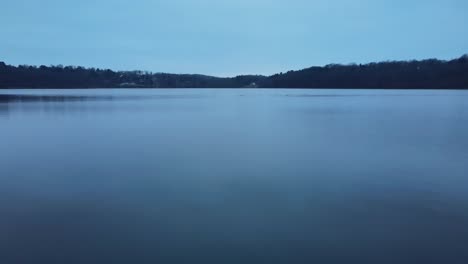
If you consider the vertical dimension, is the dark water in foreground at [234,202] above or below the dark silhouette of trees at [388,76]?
below

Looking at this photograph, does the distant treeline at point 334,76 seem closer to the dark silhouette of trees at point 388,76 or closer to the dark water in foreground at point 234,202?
the dark silhouette of trees at point 388,76

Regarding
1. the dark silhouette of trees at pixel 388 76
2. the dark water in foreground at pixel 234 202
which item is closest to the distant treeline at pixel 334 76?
the dark silhouette of trees at pixel 388 76

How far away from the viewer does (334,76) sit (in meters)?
78.7

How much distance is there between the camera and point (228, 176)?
616 centimetres

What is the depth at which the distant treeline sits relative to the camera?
65.3 metres

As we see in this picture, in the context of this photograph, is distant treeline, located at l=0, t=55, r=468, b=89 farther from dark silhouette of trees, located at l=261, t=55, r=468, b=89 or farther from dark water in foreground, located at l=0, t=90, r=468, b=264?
dark water in foreground, located at l=0, t=90, r=468, b=264

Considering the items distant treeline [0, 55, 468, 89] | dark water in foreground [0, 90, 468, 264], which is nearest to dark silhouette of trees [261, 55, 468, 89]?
distant treeline [0, 55, 468, 89]

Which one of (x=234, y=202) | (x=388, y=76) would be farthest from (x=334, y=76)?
(x=234, y=202)

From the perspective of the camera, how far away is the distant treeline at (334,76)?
214 feet

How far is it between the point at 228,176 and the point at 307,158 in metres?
2.14

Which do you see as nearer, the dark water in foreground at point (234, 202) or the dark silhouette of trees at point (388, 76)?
the dark water in foreground at point (234, 202)

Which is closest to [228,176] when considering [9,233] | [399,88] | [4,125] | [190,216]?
[190,216]

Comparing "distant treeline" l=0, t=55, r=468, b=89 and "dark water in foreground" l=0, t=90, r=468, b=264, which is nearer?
"dark water in foreground" l=0, t=90, r=468, b=264

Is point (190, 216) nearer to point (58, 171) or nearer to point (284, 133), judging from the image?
point (58, 171)
